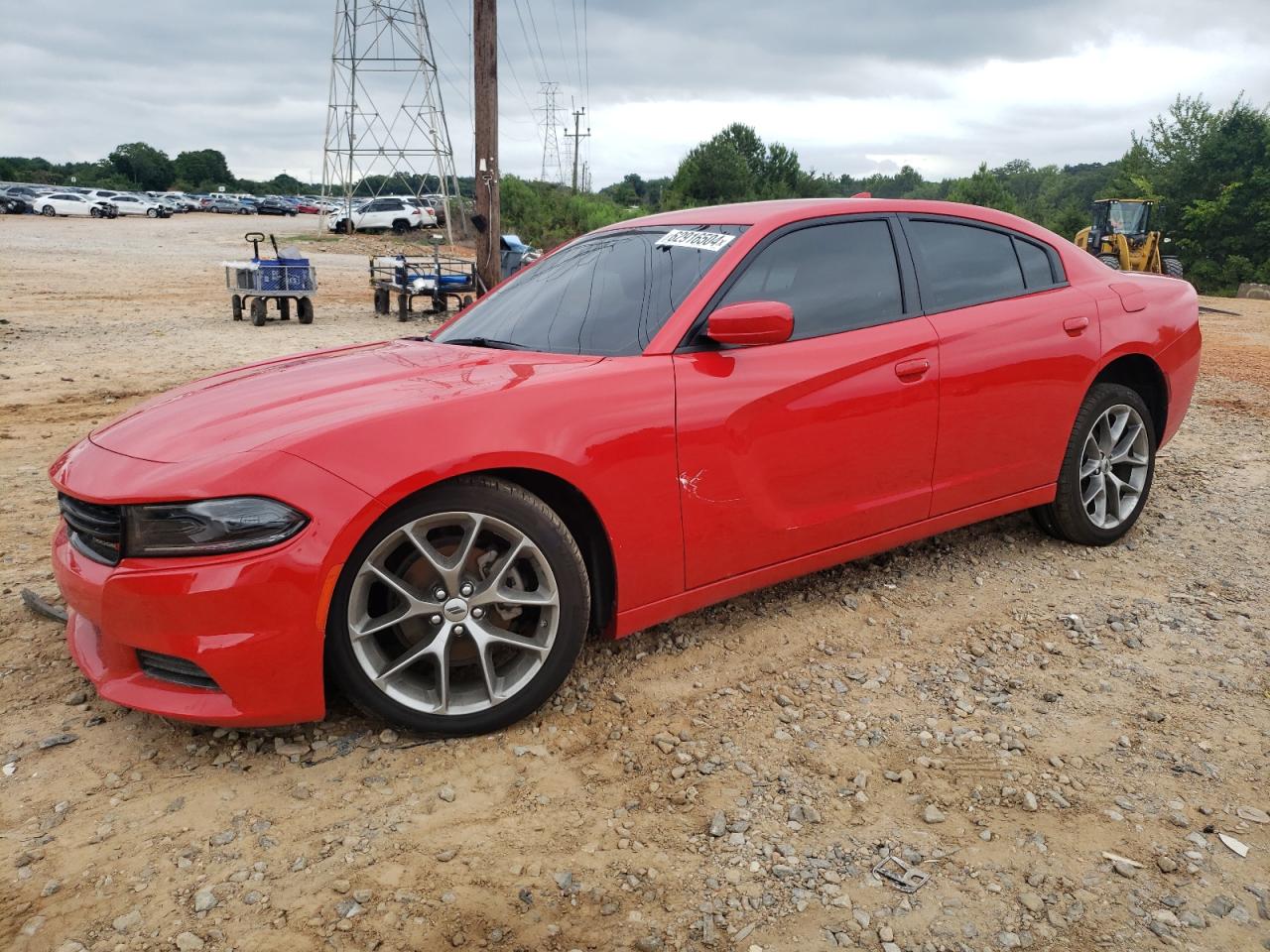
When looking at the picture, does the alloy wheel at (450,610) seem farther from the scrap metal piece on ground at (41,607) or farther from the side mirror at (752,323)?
the scrap metal piece on ground at (41,607)

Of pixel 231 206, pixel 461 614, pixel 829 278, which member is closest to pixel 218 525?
pixel 461 614

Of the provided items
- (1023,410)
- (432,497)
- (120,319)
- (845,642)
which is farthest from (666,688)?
(120,319)

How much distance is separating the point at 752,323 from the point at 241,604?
66.2 inches

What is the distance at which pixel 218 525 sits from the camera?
2414mm

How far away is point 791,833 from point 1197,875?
3.08ft

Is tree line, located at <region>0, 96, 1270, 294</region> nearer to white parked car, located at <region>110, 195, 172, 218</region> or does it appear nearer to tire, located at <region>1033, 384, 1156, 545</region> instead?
white parked car, located at <region>110, 195, 172, 218</region>

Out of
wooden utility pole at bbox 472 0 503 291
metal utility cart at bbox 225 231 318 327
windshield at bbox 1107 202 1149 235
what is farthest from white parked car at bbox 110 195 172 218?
windshield at bbox 1107 202 1149 235

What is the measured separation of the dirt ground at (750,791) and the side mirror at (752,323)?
3.72ft

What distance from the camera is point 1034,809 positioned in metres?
2.44

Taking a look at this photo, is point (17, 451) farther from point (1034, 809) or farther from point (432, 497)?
point (1034, 809)

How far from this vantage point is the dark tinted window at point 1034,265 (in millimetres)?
4039

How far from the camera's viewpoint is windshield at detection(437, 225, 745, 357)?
3.18m

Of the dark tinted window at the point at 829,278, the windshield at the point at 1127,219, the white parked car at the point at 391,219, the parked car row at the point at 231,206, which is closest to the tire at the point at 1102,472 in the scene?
the dark tinted window at the point at 829,278

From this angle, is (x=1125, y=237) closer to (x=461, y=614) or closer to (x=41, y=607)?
(x=461, y=614)
